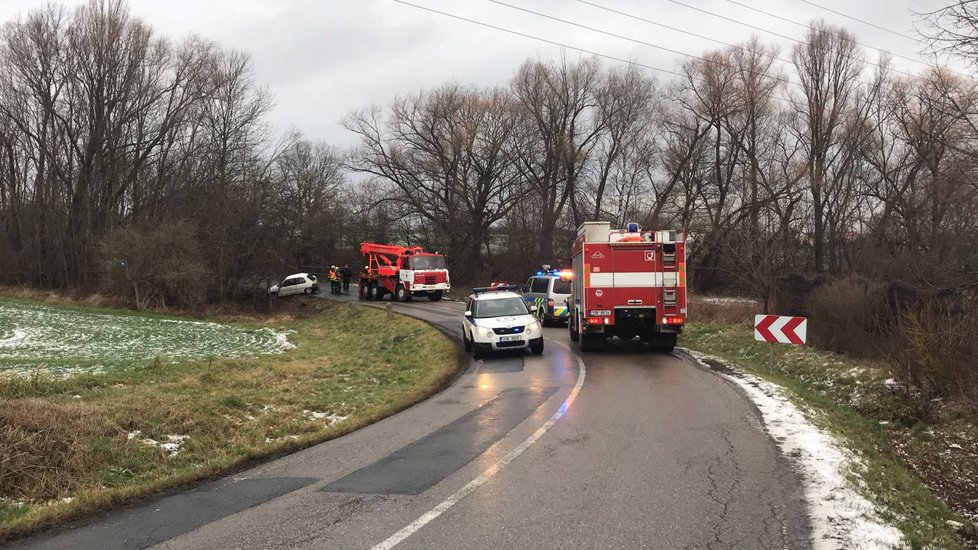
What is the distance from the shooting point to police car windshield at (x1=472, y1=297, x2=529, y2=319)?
17359mm

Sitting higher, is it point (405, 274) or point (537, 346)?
point (405, 274)

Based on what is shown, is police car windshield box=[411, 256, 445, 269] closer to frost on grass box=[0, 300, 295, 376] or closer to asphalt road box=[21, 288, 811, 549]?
frost on grass box=[0, 300, 295, 376]

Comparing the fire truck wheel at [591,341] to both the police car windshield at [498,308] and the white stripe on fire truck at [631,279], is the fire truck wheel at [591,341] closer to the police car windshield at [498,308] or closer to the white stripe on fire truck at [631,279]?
the white stripe on fire truck at [631,279]

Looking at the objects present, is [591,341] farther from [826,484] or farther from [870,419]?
[826,484]

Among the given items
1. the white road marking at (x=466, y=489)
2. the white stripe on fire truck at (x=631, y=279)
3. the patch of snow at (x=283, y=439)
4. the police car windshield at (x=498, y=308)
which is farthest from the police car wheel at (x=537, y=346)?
the patch of snow at (x=283, y=439)

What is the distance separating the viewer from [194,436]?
828 centimetres

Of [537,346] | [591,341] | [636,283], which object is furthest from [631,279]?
[537,346]

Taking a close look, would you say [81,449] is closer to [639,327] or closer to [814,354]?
[639,327]

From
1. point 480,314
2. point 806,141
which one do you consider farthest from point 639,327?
point 806,141

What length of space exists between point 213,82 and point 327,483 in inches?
1759

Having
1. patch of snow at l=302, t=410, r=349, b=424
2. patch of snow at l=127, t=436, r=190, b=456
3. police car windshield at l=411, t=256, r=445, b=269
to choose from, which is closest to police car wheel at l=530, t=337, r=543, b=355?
patch of snow at l=302, t=410, r=349, b=424

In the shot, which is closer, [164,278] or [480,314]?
[480,314]

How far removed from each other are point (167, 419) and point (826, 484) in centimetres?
801

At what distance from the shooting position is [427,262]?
38500 mm
